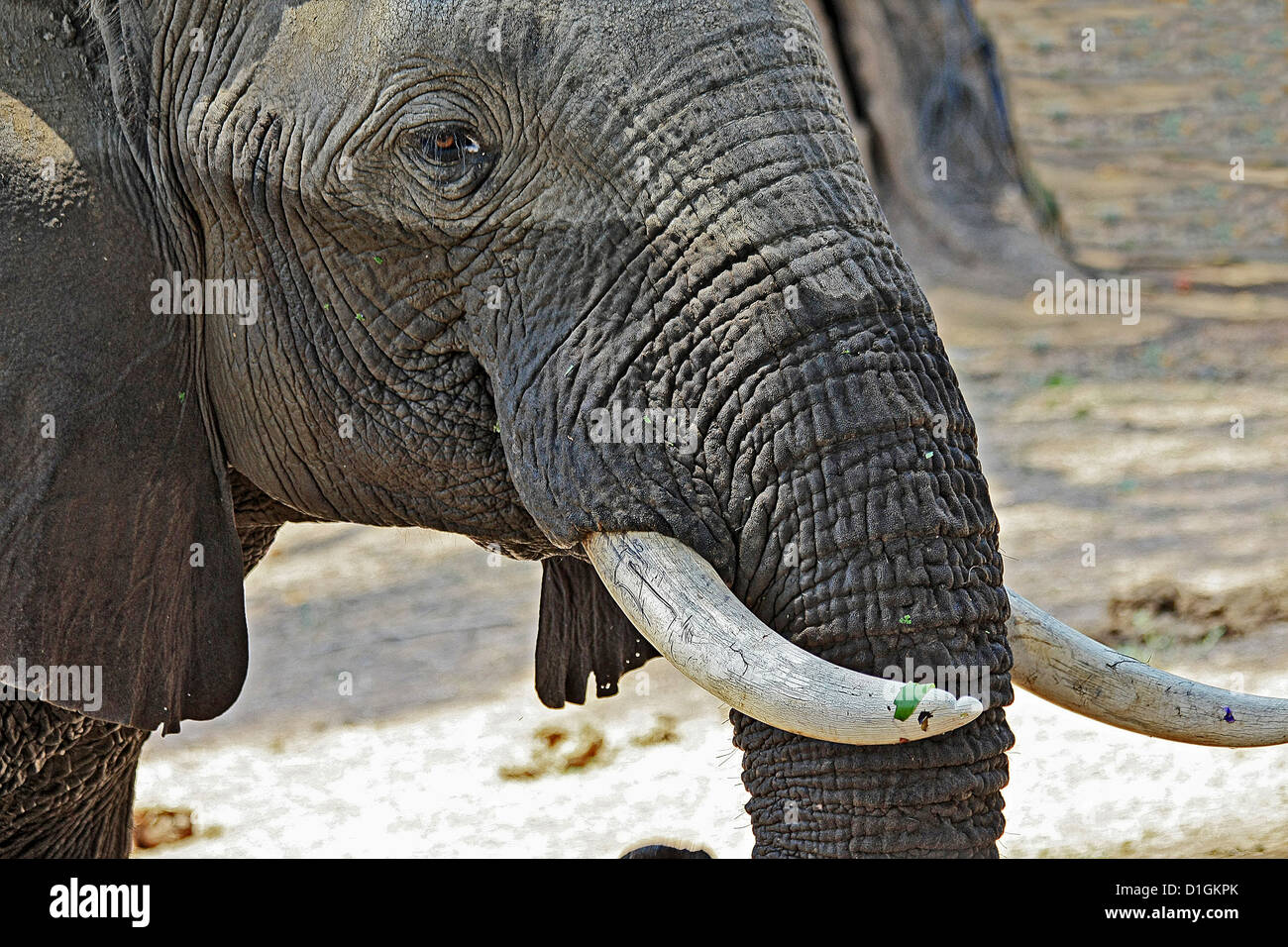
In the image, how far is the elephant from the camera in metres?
2.48

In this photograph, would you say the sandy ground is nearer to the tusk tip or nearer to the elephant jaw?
the elephant jaw

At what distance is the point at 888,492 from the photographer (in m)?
2.47

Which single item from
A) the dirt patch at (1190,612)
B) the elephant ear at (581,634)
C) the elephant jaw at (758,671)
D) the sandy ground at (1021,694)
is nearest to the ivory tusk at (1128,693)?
the elephant jaw at (758,671)

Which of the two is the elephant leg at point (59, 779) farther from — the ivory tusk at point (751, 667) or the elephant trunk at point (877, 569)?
the elephant trunk at point (877, 569)

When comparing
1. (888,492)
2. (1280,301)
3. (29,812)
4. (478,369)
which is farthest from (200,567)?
(1280,301)

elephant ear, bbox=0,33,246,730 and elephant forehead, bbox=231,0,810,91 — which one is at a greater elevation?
elephant forehead, bbox=231,0,810,91

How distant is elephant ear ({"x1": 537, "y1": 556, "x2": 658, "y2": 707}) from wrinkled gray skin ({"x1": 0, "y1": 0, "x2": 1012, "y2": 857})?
399 mm

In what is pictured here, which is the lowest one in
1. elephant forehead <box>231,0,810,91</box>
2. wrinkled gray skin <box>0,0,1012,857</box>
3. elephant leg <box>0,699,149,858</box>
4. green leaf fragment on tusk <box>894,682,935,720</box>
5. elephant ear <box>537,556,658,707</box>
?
elephant leg <box>0,699,149,858</box>

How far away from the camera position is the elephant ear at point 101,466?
2.74 m

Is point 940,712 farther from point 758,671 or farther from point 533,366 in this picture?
point 533,366

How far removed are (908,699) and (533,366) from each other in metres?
0.80

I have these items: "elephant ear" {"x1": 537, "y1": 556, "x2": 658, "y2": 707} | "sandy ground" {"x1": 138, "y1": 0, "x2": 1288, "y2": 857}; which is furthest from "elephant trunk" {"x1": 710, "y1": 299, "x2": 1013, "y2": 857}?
"sandy ground" {"x1": 138, "y1": 0, "x2": 1288, "y2": 857}

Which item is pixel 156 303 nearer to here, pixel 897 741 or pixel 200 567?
pixel 200 567

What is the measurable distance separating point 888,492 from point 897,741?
375 mm
